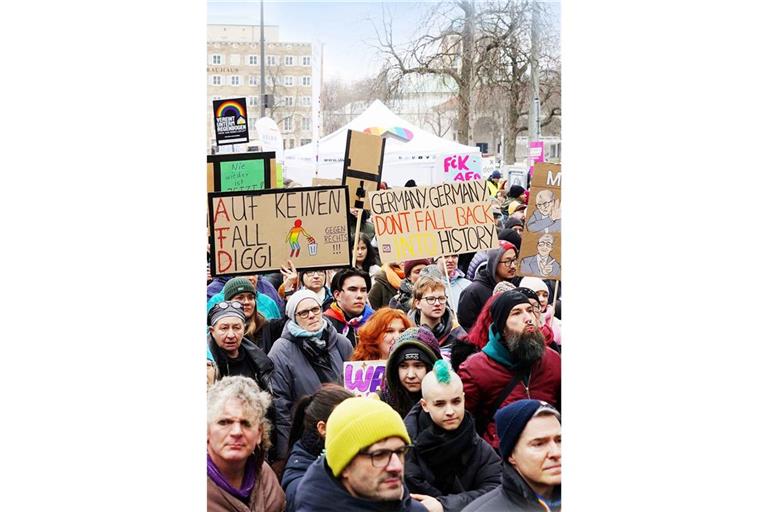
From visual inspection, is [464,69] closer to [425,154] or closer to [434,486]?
[425,154]

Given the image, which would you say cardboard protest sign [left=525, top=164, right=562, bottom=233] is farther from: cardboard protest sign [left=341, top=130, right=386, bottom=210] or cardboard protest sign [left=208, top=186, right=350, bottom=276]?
cardboard protest sign [left=208, top=186, right=350, bottom=276]

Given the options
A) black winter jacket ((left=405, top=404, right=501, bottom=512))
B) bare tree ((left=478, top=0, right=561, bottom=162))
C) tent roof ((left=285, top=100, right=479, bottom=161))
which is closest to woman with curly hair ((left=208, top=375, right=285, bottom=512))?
black winter jacket ((left=405, top=404, right=501, bottom=512))

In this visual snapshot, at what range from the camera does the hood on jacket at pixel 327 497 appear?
13.6 ft

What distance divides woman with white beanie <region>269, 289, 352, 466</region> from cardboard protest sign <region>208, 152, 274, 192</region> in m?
0.56

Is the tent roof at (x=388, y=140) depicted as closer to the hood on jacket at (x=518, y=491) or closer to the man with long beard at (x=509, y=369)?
the man with long beard at (x=509, y=369)

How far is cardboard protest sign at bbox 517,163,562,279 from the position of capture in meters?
5.21

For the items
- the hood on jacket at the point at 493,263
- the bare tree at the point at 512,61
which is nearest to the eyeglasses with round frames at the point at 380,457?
the hood on jacket at the point at 493,263

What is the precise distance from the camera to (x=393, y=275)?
18.6 ft

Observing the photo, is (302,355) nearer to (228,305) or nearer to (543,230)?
(228,305)

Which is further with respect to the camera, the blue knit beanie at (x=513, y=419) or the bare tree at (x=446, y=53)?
the bare tree at (x=446, y=53)

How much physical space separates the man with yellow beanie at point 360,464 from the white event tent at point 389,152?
8980 mm

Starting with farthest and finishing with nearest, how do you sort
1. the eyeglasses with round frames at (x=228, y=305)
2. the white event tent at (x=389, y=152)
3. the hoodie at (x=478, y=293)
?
the white event tent at (x=389, y=152) < the hoodie at (x=478, y=293) < the eyeglasses with round frames at (x=228, y=305)

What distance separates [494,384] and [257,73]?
888cm

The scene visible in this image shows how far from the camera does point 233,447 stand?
4.23 metres
